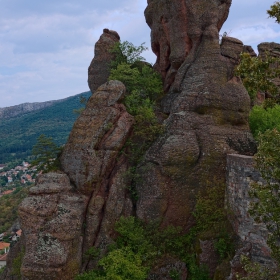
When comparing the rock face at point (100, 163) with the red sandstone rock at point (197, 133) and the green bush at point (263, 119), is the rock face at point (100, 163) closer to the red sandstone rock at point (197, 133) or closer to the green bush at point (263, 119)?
the red sandstone rock at point (197, 133)

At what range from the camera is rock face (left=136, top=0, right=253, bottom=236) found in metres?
16.0

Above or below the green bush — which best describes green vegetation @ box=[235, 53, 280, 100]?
above

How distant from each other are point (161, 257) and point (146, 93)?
934cm

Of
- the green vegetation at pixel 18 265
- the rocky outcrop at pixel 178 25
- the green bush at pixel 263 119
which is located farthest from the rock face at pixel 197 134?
the green vegetation at pixel 18 265

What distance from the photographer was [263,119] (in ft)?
63.1

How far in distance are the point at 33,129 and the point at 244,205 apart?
163 meters

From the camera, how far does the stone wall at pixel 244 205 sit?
42.3 ft

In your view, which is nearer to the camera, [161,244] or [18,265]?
[161,244]

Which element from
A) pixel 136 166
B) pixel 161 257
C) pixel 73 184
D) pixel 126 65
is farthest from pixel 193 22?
pixel 161 257

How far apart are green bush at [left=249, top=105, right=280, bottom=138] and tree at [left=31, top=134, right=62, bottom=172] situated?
10278 millimetres

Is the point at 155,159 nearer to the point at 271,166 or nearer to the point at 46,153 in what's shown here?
the point at 46,153

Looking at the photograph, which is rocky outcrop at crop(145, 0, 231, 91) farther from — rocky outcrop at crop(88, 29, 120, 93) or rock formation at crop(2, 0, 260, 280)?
Answer: rocky outcrop at crop(88, 29, 120, 93)

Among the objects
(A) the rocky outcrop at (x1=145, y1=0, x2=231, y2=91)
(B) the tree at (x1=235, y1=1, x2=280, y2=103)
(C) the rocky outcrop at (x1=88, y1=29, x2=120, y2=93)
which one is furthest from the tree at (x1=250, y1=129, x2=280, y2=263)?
(C) the rocky outcrop at (x1=88, y1=29, x2=120, y2=93)

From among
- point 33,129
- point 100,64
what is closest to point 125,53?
point 100,64
